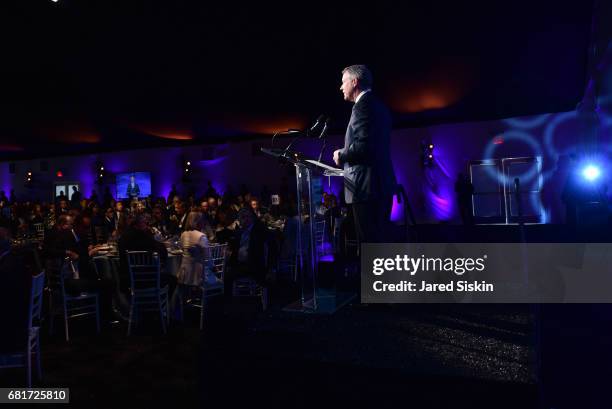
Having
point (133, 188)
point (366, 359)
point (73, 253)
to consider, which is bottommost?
point (366, 359)

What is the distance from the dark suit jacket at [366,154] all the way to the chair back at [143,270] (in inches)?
116

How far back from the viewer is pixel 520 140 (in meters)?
12.7

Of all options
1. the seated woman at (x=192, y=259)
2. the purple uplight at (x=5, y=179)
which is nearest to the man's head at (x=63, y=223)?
the seated woman at (x=192, y=259)

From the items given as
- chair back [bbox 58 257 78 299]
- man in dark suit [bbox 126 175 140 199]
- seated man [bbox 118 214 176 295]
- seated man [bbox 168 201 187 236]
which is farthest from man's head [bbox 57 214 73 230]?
man in dark suit [bbox 126 175 140 199]

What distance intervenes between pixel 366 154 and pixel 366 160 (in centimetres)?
4

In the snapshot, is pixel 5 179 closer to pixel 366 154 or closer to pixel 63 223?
pixel 63 223

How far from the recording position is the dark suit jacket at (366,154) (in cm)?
243

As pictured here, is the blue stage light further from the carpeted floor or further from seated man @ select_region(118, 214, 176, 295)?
seated man @ select_region(118, 214, 176, 295)

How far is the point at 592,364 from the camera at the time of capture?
2.91 meters

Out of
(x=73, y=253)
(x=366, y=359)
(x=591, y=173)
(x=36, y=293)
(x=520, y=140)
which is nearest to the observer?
(x=366, y=359)

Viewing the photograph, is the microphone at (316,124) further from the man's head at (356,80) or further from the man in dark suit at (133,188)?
the man in dark suit at (133,188)

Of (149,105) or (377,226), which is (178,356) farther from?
(149,105)

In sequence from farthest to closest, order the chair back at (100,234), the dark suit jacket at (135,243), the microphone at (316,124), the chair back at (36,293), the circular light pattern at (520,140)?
the circular light pattern at (520,140) → the chair back at (100,234) → the dark suit jacket at (135,243) → the chair back at (36,293) → the microphone at (316,124)

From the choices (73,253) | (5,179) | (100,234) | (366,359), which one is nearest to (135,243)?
(73,253)
